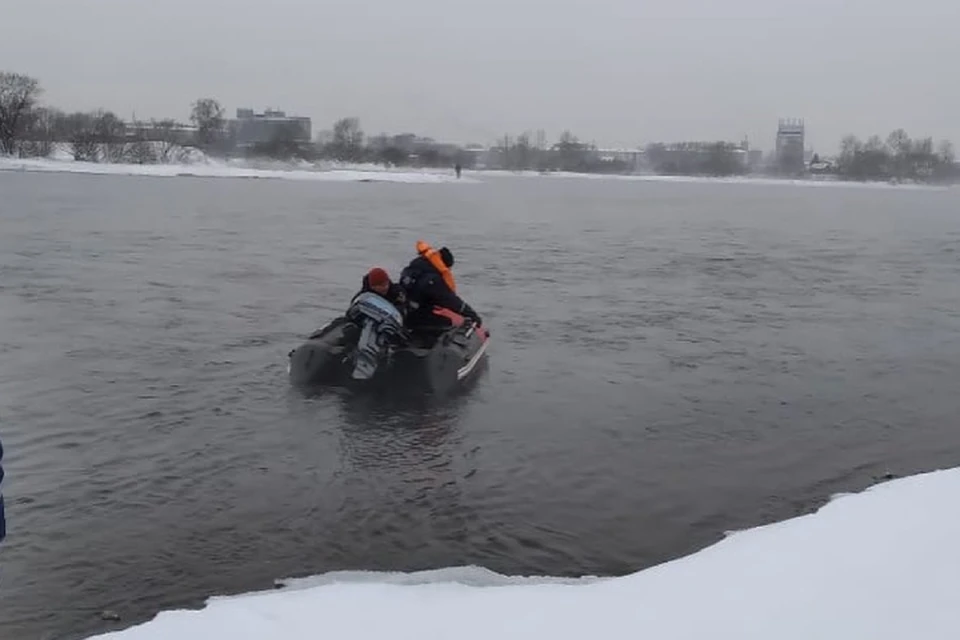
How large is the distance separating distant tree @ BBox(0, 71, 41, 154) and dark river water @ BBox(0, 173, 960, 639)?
204 feet

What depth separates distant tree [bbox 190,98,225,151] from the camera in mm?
109500

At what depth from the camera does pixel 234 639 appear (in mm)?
4727

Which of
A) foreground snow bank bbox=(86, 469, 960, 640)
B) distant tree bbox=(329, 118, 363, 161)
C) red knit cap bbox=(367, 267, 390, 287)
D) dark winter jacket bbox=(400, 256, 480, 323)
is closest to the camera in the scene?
foreground snow bank bbox=(86, 469, 960, 640)

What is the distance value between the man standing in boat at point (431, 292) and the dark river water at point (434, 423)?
0.90 m

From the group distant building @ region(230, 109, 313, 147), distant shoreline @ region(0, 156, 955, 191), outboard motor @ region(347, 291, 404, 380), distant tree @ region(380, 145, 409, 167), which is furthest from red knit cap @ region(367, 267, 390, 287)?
distant building @ region(230, 109, 313, 147)

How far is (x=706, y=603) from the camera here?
5.02 m

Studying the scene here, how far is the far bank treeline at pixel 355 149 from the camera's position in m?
82.0

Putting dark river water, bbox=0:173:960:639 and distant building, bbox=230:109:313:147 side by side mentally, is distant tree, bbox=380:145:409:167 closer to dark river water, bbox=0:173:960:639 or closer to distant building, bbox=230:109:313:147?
distant building, bbox=230:109:313:147

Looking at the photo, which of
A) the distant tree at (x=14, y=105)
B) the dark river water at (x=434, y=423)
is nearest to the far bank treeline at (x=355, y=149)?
the distant tree at (x=14, y=105)

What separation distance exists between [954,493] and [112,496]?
605 cm

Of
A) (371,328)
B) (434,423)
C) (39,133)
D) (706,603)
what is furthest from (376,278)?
(39,133)

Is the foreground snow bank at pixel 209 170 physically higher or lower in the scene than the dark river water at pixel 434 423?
higher

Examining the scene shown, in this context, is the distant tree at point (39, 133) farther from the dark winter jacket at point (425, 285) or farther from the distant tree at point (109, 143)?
the dark winter jacket at point (425, 285)

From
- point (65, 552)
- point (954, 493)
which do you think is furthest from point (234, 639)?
point (954, 493)
